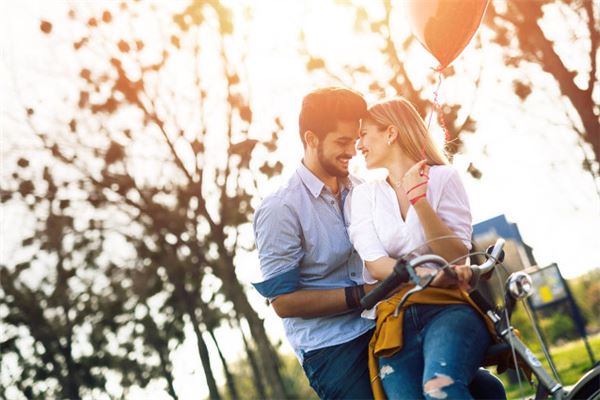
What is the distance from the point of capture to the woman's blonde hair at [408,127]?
358 cm

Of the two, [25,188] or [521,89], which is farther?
[25,188]

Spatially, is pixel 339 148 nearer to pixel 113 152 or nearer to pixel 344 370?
pixel 344 370

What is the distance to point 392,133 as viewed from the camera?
3611 millimetres

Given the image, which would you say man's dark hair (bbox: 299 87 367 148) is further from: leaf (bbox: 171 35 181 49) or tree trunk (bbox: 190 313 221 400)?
tree trunk (bbox: 190 313 221 400)

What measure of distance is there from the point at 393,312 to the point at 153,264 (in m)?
22.1

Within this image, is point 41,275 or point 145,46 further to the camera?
point 41,275

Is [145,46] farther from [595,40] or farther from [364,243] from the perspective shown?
[364,243]

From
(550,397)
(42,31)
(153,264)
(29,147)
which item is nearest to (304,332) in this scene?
(550,397)

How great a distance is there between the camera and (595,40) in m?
13.2

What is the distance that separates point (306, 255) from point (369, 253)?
59 cm

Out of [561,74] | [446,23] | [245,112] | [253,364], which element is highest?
[245,112]

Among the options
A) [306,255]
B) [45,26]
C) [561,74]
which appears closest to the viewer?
[306,255]

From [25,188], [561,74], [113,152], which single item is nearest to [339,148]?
[561,74]

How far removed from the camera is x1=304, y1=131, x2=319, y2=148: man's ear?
14.0 ft
